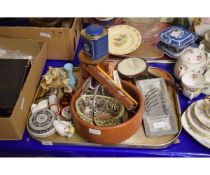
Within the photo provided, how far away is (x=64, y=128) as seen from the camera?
840 millimetres

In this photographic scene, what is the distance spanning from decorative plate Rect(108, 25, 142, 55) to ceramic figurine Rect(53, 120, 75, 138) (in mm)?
365

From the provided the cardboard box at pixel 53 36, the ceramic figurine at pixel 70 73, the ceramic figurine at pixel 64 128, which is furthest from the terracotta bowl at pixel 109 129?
the cardboard box at pixel 53 36

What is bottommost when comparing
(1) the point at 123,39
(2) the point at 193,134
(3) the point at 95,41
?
(2) the point at 193,134

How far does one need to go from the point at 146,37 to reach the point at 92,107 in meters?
0.46

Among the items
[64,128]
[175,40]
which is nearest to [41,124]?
[64,128]

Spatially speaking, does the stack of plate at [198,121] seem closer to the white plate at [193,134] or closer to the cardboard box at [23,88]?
the white plate at [193,134]

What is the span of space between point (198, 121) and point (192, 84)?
5.2 inches

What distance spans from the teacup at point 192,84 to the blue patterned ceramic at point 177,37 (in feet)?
0.51

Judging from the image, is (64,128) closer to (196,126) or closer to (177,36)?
(196,126)

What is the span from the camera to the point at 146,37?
1.17m

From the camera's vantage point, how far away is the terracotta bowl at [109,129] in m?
0.77

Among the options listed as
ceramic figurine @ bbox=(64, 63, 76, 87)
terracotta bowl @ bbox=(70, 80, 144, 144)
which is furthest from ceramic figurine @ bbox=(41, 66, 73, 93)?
terracotta bowl @ bbox=(70, 80, 144, 144)

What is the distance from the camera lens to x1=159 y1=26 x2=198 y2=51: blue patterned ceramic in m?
1.05

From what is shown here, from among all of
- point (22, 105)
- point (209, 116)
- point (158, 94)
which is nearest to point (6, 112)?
point (22, 105)
